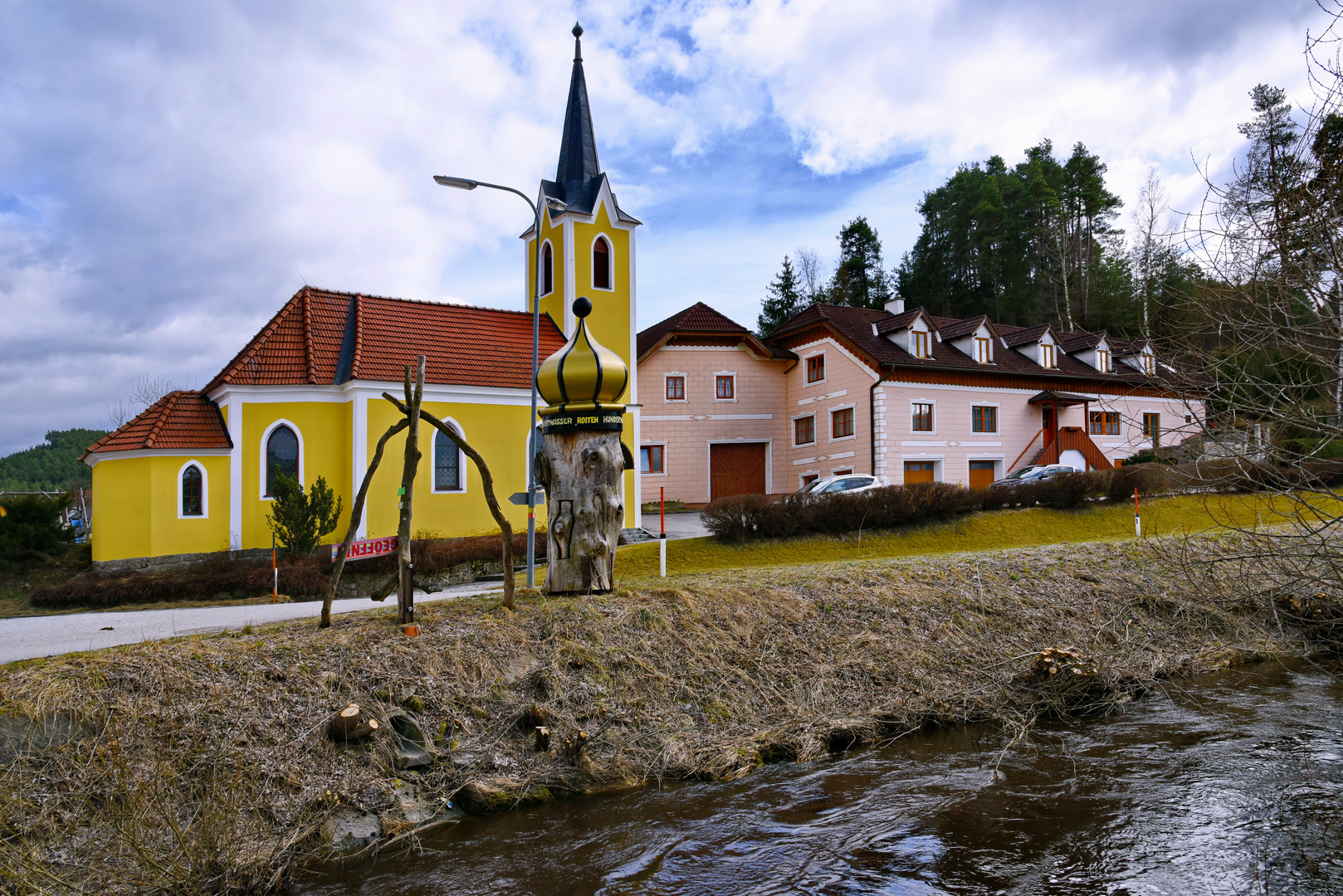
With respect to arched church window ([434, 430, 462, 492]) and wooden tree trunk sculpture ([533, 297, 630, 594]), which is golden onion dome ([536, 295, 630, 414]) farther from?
arched church window ([434, 430, 462, 492])

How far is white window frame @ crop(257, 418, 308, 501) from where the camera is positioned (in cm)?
2277

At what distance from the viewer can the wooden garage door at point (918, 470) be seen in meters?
34.2

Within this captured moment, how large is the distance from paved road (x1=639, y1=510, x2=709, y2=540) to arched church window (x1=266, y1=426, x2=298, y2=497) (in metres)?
10.5

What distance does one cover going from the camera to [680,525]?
2683 centimetres

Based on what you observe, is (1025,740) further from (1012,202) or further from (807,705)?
(1012,202)

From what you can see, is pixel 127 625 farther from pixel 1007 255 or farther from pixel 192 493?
pixel 1007 255

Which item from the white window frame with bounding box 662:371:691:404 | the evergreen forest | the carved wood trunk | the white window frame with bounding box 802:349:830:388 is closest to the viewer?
the carved wood trunk

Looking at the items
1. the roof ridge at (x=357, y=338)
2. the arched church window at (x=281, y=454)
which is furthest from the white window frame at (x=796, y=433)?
the arched church window at (x=281, y=454)

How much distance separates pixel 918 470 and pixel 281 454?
23967mm

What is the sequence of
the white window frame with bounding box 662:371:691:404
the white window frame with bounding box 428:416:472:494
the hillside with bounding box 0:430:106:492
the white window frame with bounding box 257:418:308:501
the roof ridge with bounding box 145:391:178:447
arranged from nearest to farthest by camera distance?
the roof ridge with bounding box 145:391:178:447 → the white window frame with bounding box 257:418:308:501 → the white window frame with bounding box 428:416:472:494 → the white window frame with bounding box 662:371:691:404 → the hillside with bounding box 0:430:106:492

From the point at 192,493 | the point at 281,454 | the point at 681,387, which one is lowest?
the point at 192,493

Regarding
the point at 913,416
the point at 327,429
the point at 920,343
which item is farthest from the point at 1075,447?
the point at 327,429

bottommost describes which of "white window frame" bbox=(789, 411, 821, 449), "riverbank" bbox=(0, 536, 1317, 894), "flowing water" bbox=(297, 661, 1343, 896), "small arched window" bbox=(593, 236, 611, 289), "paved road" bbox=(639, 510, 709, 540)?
"flowing water" bbox=(297, 661, 1343, 896)

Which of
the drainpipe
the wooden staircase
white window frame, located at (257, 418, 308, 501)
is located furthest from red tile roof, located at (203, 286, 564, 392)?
the wooden staircase
